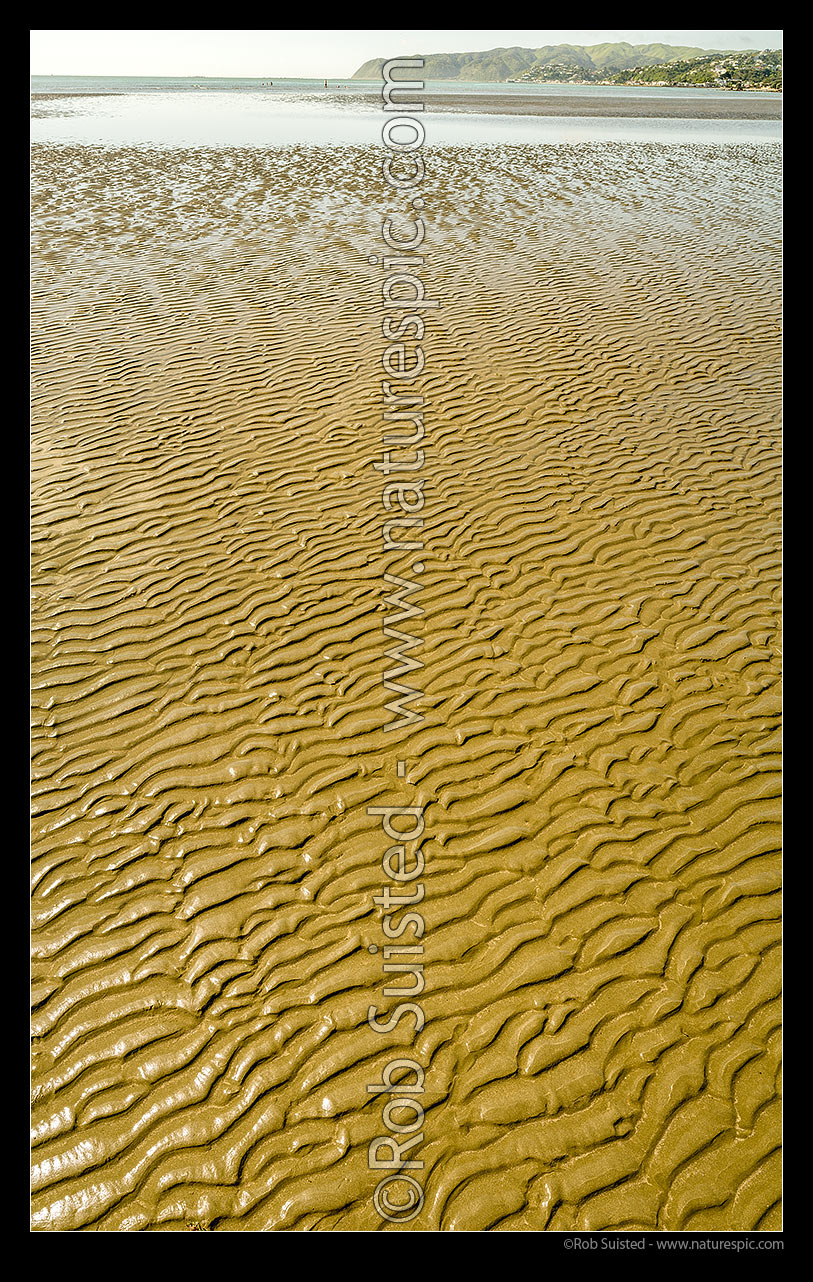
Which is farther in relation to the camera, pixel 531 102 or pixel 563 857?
pixel 531 102

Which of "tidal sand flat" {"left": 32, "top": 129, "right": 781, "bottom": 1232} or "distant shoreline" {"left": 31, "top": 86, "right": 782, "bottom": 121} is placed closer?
"tidal sand flat" {"left": 32, "top": 129, "right": 781, "bottom": 1232}

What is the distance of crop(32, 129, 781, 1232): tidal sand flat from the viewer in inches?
141

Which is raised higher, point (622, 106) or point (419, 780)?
point (622, 106)

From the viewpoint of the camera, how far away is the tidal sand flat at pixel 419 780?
3.58 metres

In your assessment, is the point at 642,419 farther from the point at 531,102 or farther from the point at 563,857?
the point at 531,102

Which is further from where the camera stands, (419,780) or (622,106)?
(622,106)

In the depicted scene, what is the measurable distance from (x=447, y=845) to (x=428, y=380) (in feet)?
22.6

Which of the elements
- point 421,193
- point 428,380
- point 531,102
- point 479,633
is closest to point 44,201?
point 421,193

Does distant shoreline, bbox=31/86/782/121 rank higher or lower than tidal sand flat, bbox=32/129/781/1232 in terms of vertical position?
higher

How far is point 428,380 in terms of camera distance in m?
10.2

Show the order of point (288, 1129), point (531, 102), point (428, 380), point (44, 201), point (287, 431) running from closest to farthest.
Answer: point (288, 1129), point (287, 431), point (428, 380), point (44, 201), point (531, 102)

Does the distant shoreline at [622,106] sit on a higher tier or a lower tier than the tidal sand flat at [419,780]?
higher

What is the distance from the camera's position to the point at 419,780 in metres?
5.21

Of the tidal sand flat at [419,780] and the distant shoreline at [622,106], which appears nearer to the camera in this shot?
the tidal sand flat at [419,780]
